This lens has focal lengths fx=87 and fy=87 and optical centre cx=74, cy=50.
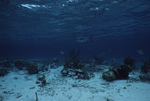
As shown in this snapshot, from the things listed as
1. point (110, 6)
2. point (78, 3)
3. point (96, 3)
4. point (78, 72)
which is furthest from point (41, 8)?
point (78, 72)

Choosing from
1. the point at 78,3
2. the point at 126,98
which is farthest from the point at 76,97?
the point at 78,3

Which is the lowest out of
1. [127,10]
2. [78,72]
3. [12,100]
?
[12,100]

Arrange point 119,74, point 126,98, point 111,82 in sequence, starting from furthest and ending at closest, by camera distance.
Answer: point 119,74
point 111,82
point 126,98

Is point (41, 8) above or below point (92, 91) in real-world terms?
above

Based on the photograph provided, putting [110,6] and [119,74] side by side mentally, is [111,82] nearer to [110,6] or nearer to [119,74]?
[119,74]

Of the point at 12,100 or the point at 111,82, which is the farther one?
the point at 111,82

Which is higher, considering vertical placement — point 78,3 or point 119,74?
point 78,3

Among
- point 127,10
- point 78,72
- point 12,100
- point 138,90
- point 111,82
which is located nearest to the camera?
point 12,100

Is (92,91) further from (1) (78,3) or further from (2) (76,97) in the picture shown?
(1) (78,3)

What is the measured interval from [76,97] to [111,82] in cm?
319

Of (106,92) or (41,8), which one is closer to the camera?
(106,92)

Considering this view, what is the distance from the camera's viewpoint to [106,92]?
5.30m

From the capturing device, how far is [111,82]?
6.64 metres

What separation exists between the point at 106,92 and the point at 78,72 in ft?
11.4
